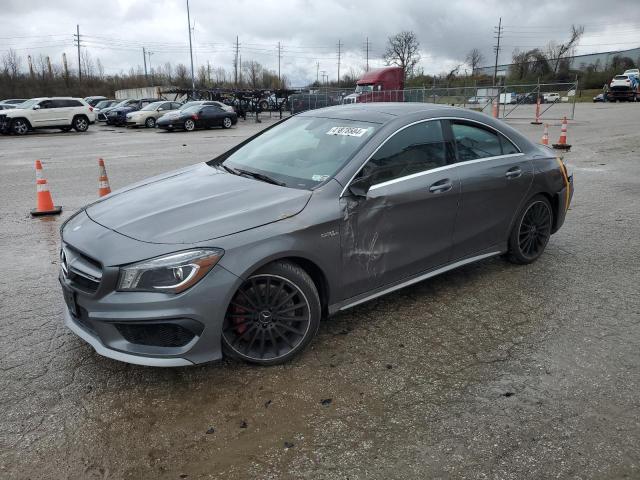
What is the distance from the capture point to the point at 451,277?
496 cm

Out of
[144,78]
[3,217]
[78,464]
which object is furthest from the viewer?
[144,78]

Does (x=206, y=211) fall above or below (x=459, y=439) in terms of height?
above

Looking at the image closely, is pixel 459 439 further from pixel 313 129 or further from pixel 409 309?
pixel 313 129

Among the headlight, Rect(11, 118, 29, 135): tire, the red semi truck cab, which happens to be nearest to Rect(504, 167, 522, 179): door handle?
the headlight

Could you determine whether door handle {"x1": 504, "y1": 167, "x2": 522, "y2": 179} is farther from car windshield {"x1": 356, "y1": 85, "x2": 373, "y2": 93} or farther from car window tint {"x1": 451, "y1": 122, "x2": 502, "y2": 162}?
car windshield {"x1": 356, "y1": 85, "x2": 373, "y2": 93}

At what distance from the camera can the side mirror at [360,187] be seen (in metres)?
3.55

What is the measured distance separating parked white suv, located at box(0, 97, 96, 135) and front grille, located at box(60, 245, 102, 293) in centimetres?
2496

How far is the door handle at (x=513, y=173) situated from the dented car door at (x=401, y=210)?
716 millimetres

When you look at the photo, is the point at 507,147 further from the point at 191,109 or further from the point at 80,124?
the point at 80,124

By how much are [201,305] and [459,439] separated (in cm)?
158

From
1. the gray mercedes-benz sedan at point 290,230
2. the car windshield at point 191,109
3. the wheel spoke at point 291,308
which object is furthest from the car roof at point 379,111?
the car windshield at point 191,109

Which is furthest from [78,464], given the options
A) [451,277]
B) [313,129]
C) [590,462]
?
[451,277]

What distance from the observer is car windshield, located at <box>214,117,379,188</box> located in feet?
12.4

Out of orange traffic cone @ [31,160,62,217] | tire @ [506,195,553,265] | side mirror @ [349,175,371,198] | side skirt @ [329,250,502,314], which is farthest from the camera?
orange traffic cone @ [31,160,62,217]
